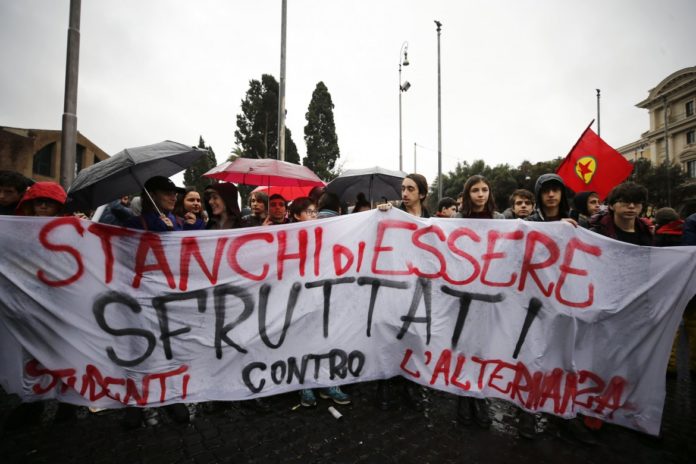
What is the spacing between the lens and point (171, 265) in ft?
8.52

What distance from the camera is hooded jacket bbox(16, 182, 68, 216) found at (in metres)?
2.80

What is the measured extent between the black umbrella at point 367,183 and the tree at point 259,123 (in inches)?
1039

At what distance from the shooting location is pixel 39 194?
9.16 ft

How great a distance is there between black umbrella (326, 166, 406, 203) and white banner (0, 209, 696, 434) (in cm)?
340

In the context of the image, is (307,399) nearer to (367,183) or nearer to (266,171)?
(266,171)

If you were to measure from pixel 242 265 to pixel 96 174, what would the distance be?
1.31 meters

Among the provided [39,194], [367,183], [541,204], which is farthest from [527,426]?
[367,183]

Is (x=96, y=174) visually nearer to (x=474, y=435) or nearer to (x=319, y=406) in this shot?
(x=319, y=406)

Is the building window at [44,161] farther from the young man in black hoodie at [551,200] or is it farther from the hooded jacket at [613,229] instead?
the hooded jacket at [613,229]

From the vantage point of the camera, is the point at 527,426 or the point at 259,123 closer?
the point at 527,426

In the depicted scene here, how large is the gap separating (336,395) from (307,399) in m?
0.26

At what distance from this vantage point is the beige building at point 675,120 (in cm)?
4269

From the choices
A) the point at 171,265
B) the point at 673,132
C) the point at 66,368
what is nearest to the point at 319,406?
the point at 171,265

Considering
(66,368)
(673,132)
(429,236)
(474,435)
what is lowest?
(474,435)
